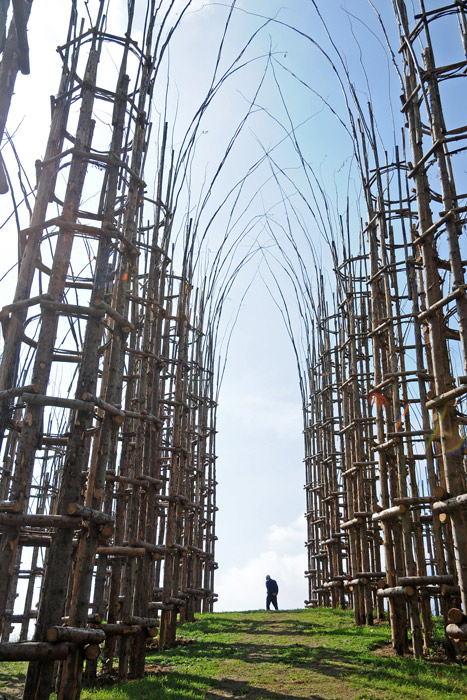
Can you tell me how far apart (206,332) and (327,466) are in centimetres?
564

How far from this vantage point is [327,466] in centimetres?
1820

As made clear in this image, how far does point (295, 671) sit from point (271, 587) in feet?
44.2

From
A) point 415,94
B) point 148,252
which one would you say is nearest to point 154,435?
point 148,252

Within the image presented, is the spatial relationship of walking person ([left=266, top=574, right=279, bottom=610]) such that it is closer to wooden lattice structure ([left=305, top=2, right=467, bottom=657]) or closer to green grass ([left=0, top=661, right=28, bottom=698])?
wooden lattice structure ([left=305, top=2, right=467, bottom=657])

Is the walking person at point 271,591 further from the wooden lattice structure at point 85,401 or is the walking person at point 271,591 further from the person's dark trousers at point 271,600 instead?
the wooden lattice structure at point 85,401

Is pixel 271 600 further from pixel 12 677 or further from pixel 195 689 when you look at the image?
pixel 195 689

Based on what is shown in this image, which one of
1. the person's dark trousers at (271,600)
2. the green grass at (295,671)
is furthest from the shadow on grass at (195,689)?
the person's dark trousers at (271,600)

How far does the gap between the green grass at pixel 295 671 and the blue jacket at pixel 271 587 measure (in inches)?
345

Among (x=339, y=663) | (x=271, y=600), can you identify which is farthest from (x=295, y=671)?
(x=271, y=600)

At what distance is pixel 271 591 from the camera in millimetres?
21844

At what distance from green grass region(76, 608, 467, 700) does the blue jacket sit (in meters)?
8.77

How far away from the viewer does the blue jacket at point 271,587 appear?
2186 centimetres

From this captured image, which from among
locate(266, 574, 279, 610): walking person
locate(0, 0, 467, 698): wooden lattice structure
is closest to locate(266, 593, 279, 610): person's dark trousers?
locate(266, 574, 279, 610): walking person

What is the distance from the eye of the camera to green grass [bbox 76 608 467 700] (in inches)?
293
